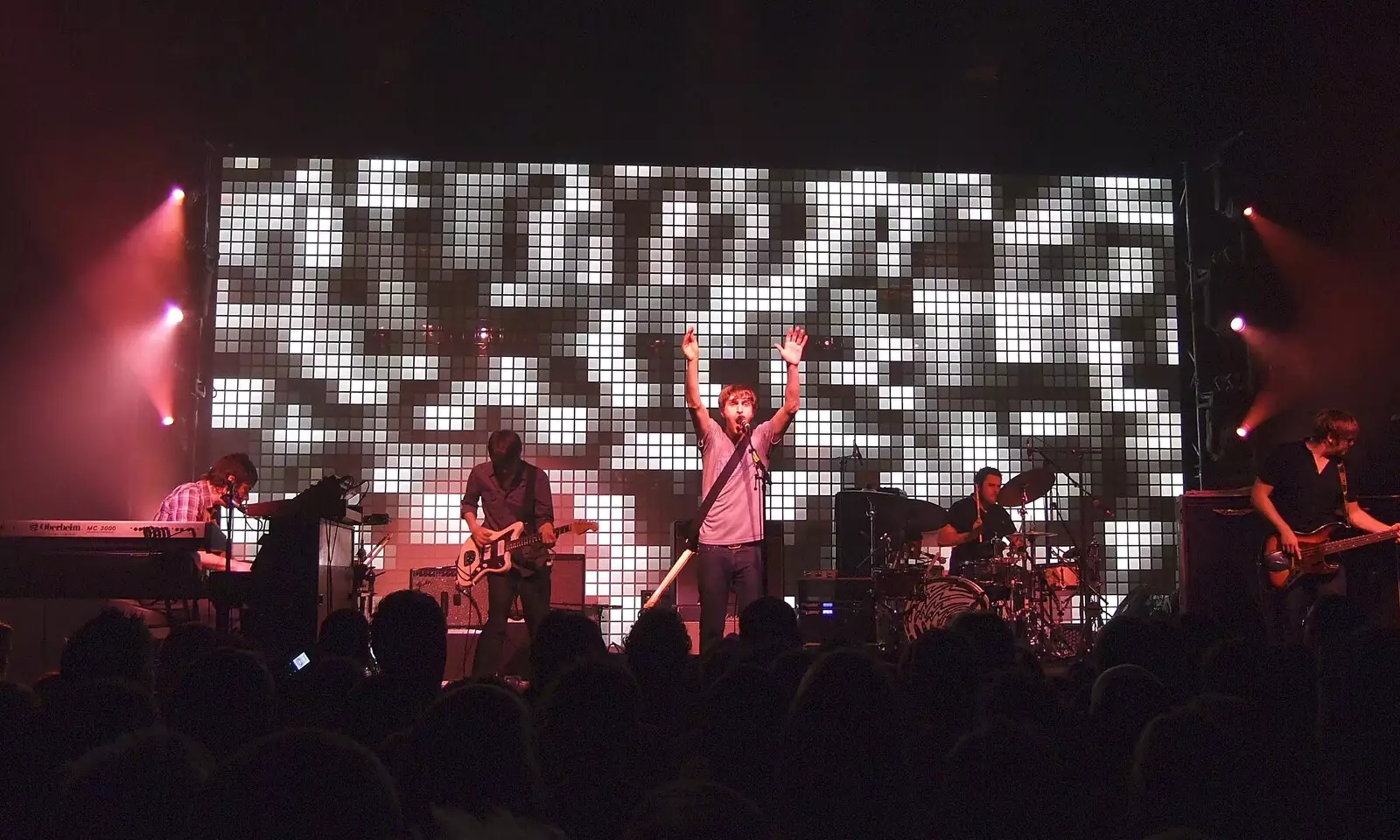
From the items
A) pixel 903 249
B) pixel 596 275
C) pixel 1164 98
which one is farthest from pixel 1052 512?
pixel 596 275

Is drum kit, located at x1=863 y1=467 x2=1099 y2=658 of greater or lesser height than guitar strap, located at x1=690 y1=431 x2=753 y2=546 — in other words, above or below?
below

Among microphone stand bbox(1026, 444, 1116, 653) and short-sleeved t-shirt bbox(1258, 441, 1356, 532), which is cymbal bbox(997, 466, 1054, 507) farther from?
short-sleeved t-shirt bbox(1258, 441, 1356, 532)

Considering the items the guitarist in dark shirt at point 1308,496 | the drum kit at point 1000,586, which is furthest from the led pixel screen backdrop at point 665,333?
the guitarist in dark shirt at point 1308,496

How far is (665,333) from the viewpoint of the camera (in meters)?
11.8

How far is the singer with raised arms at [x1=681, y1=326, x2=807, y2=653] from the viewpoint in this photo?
22.7 feet

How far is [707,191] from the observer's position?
39.3 feet

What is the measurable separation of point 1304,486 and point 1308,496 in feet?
0.22

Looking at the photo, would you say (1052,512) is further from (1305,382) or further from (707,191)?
(707,191)

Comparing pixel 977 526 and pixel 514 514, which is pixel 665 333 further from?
pixel 514 514

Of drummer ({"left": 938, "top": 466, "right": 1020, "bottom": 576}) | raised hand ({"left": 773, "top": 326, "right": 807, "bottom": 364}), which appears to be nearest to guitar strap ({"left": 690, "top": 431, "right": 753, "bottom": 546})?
raised hand ({"left": 773, "top": 326, "right": 807, "bottom": 364})

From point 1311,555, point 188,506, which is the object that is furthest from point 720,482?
point 188,506

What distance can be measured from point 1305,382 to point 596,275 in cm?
719

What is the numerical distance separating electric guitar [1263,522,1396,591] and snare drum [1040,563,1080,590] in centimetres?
215

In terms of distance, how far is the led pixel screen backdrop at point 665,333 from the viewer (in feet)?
37.7
